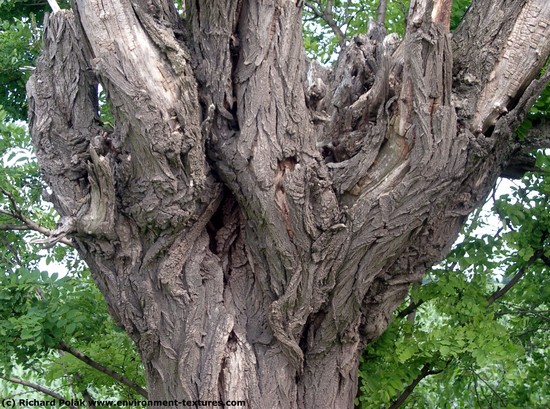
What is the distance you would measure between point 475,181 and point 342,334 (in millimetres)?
1047

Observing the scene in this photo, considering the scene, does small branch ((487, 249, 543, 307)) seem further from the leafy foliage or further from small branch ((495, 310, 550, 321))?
small branch ((495, 310, 550, 321))

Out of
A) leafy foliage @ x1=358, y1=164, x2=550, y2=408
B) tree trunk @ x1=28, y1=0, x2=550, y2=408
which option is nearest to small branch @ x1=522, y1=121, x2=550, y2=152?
leafy foliage @ x1=358, y1=164, x2=550, y2=408

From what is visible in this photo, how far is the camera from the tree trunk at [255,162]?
9.62ft

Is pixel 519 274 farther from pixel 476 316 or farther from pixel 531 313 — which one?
pixel 476 316

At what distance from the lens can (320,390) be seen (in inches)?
136

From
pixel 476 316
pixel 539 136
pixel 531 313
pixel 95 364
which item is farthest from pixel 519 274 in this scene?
pixel 95 364

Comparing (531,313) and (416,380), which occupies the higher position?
(531,313)

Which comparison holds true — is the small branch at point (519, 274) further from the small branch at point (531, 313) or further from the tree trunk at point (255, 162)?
the tree trunk at point (255, 162)

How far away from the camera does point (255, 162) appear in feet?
9.89

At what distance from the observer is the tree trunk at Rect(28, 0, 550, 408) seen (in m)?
2.93

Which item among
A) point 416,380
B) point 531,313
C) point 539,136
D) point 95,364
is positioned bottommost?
point 416,380

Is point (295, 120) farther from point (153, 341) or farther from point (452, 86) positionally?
point (153, 341)

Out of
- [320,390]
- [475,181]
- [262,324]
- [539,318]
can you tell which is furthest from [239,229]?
[539,318]

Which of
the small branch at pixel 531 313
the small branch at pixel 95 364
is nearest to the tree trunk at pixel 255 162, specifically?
the small branch at pixel 95 364
